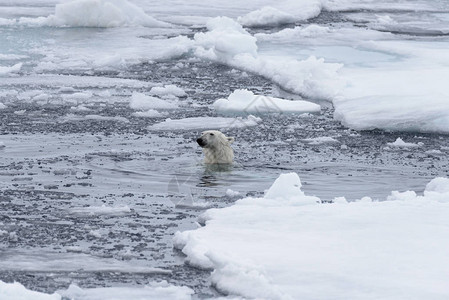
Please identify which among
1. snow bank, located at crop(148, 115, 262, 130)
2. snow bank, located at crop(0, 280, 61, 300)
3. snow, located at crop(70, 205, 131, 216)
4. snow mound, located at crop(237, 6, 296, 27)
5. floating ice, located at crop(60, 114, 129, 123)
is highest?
snow mound, located at crop(237, 6, 296, 27)

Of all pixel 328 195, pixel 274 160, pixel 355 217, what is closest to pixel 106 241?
pixel 355 217

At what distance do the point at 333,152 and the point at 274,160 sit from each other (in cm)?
69

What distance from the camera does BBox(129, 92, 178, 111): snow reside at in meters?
11.2

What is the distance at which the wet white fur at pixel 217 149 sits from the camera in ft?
28.9

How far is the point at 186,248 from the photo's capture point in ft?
19.8

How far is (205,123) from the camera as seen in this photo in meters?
10.4

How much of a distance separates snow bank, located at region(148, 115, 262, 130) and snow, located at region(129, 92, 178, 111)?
787 mm

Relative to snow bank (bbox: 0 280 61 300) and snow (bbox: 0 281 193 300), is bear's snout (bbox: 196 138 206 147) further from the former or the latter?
snow bank (bbox: 0 280 61 300)

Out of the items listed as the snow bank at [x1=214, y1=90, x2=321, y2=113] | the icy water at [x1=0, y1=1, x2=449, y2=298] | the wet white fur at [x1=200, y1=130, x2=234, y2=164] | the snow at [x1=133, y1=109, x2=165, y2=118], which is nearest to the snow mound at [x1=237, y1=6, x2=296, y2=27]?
the icy water at [x1=0, y1=1, x2=449, y2=298]

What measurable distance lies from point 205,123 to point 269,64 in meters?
3.21

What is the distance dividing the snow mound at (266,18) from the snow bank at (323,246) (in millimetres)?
11204

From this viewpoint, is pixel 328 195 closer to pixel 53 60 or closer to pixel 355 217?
pixel 355 217

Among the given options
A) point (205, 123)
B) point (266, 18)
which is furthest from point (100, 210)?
point (266, 18)

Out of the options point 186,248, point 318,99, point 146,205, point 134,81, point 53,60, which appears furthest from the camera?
point 53,60
